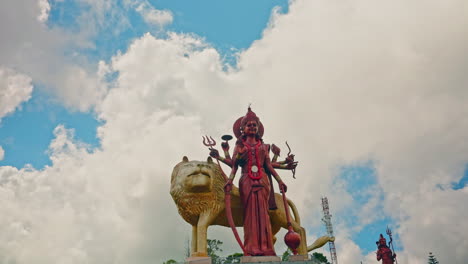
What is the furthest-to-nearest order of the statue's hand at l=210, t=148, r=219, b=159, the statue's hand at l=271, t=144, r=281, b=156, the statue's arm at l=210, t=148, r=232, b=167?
1. the statue's hand at l=271, t=144, r=281, b=156
2. the statue's hand at l=210, t=148, r=219, b=159
3. the statue's arm at l=210, t=148, r=232, b=167

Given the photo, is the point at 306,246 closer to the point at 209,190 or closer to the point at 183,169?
the point at 209,190

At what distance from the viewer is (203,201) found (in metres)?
11.8

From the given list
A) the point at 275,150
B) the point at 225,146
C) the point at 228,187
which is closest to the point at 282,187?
the point at 275,150

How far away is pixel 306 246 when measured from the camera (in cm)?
1238

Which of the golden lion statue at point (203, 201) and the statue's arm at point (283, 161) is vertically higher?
the statue's arm at point (283, 161)

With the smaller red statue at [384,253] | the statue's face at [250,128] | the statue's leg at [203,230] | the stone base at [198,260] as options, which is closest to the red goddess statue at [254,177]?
the statue's face at [250,128]

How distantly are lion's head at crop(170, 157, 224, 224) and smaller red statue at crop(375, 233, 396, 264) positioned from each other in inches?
297

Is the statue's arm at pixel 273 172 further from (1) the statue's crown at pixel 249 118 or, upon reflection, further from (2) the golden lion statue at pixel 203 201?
(1) the statue's crown at pixel 249 118

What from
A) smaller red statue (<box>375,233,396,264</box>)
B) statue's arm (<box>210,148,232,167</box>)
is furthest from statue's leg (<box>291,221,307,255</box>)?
smaller red statue (<box>375,233,396,264</box>)

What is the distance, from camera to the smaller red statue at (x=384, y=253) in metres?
15.1

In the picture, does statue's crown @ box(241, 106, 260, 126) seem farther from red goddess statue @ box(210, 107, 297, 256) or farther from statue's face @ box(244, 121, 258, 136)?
statue's face @ box(244, 121, 258, 136)

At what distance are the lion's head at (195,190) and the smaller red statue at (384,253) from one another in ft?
24.8

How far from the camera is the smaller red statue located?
15.1 m

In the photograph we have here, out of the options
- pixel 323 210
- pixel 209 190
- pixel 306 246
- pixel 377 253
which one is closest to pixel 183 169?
pixel 209 190
